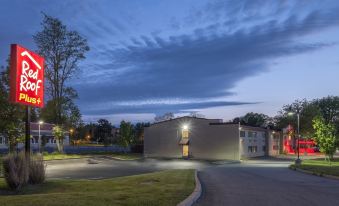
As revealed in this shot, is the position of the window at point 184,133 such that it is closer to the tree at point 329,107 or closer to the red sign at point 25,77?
the red sign at point 25,77

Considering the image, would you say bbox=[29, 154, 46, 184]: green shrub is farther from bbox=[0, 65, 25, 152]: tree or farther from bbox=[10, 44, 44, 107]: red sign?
bbox=[0, 65, 25, 152]: tree

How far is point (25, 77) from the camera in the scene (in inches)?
754

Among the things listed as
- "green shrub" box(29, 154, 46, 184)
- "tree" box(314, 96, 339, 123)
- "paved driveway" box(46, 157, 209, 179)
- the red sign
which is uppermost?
"tree" box(314, 96, 339, 123)

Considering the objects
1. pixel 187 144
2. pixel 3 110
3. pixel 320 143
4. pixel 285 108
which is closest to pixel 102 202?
pixel 3 110

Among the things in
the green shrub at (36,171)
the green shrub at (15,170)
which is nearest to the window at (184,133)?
the green shrub at (36,171)

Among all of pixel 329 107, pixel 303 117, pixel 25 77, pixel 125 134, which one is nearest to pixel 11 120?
pixel 25 77

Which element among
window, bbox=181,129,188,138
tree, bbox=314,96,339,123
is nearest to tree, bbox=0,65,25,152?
window, bbox=181,129,188,138

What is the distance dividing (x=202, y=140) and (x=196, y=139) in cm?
107

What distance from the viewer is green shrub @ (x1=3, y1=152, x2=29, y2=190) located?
1725cm

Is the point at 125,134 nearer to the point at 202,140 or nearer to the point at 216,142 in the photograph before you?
the point at 202,140

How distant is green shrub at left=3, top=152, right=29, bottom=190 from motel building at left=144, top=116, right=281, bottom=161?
49.8 meters

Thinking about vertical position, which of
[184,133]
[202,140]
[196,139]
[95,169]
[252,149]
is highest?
[184,133]

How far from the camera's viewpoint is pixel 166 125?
74250 millimetres

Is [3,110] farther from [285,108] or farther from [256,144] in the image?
[285,108]
